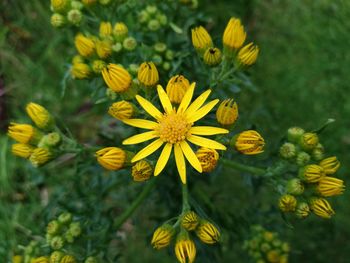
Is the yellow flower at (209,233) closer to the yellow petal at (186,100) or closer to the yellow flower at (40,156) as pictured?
the yellow petal at (186,100)

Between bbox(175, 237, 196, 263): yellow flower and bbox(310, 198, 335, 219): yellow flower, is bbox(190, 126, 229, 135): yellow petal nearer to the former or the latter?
bbox(175, 237, 196, 263): yellow flower

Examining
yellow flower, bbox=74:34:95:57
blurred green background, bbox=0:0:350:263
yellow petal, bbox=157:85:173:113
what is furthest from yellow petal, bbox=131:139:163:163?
blurred green background, bbox=0:0:350:263

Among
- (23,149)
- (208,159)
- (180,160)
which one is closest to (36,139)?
(23,149)

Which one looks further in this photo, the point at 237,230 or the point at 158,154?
the point at 237,230

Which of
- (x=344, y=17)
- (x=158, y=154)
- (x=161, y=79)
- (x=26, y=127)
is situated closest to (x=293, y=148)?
(x=158, y=154)

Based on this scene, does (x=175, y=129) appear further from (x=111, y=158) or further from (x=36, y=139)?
(x=36, y=139)

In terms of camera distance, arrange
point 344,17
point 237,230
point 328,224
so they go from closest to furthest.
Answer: point 237,230 → point 328,224 → point 344,17

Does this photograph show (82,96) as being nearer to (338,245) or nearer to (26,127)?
(26,127)
